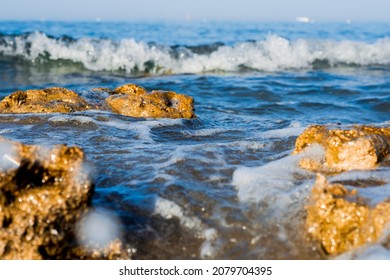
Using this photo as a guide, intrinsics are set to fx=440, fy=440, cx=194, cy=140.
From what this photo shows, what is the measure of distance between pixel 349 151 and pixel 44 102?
3406 mm

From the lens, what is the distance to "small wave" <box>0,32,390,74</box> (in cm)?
1203

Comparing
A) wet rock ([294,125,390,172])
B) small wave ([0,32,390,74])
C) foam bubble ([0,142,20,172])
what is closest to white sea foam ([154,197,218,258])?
foam bubble ([0,142,20,172])

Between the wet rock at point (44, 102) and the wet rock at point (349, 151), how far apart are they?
113 inches

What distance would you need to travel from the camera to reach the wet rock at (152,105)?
4.98 meters

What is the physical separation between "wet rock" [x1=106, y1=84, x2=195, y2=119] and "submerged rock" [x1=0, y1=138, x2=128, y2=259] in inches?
106

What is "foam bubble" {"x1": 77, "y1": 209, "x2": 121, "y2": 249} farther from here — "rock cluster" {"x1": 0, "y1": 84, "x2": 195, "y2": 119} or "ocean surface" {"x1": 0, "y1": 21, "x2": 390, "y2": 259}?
"rock cluster" {"x1": 0, "y1": 84, "x2": 195, "y2": 119}

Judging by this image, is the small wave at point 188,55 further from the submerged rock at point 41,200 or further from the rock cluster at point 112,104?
the submerged rock at point 41,200

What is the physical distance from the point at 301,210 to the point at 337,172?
65 cm

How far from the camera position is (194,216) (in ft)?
8.40

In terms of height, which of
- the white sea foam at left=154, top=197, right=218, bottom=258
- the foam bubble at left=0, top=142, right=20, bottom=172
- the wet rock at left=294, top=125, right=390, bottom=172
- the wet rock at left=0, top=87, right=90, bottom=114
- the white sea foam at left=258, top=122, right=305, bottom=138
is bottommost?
the white sea foam at left=154, top=197, right=218, bottom=258

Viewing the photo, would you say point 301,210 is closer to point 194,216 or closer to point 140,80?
point 194,216

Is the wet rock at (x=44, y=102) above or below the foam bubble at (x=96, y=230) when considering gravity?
above

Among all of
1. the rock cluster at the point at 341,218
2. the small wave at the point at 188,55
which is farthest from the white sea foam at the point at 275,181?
the small wave at the point at 188,55
